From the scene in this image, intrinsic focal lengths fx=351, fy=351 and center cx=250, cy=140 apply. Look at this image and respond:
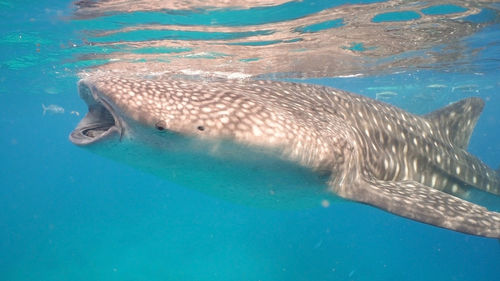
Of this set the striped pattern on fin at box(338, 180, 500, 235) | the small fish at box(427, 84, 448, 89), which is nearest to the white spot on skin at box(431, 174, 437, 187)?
the striped pattern on fin at box(338, 180, 500, 235)

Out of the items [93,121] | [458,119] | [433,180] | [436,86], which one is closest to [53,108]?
[93,121]

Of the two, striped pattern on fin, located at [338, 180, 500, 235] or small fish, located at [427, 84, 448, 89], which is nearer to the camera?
striped pattern on fin, located at [338, 180, 500, 235]

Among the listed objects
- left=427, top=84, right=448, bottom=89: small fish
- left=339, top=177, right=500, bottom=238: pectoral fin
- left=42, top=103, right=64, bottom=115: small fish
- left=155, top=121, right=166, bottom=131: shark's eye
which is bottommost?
left=42, top=103, right=64, bottom=115: small fish

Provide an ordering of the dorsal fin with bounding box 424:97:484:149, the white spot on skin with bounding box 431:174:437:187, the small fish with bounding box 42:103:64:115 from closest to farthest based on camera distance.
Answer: the white spot on skin with bounding box 431:174:437:187
the dorsal fin with bounding box 424:97:484:149
the small fish with bounding box 42:103:64:115

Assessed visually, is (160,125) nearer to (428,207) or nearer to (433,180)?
(428,207)

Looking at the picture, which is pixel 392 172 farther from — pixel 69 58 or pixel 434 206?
pixel 69 58

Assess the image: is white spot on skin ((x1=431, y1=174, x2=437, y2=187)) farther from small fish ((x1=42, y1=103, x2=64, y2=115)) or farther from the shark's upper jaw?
small fish ((x1=42, y1=103, x2=64, y2=115))

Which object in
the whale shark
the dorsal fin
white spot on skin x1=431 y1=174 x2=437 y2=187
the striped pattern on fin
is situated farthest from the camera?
the dorsal fin

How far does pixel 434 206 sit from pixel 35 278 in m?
27.2

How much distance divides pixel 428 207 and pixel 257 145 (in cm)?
196

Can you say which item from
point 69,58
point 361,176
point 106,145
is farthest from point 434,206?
point 69,58

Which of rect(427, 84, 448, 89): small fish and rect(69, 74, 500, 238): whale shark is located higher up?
rect(69, 74, 500, 238): whale shark

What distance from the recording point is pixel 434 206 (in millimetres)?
3684

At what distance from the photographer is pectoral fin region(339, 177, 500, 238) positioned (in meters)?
3.39
